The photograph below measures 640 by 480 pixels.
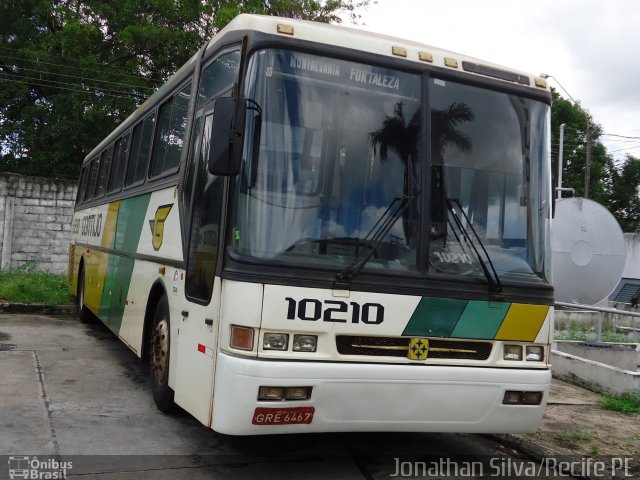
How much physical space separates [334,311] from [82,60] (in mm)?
20078

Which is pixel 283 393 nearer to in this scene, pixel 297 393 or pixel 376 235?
pixel 297 393

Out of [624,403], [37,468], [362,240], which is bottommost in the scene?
[37,468]

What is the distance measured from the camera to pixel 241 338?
427 cm

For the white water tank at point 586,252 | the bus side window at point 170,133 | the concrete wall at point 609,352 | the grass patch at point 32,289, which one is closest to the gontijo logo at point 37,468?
the bus side window at point 170,133

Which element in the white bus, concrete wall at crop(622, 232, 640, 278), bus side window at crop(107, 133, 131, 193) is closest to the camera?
the white bus

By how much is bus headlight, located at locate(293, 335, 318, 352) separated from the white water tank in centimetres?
588

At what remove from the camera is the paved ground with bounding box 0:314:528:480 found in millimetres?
4793

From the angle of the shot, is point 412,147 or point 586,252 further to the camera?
point 586,252

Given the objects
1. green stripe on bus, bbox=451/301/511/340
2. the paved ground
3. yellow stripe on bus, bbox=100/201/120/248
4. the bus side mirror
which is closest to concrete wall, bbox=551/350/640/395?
the paved ground

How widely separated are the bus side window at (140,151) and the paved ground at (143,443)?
2355mm

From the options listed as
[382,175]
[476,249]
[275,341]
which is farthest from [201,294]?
[476,249]

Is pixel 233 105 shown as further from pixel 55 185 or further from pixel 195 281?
pixel 55 185

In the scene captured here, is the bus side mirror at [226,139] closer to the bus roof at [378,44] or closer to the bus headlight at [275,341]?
the bus roof at [378,44]

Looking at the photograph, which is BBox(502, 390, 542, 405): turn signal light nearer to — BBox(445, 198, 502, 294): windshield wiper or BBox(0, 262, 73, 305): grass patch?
BBox(445, 198, 502, 294): windshield wiper
